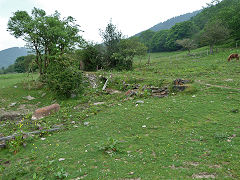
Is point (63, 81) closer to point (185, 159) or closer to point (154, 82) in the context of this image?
point (154, 82)

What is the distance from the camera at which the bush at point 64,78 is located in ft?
53.8

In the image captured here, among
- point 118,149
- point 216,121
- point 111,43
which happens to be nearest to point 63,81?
point 118,149

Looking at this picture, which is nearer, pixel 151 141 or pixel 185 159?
pixel 185 159

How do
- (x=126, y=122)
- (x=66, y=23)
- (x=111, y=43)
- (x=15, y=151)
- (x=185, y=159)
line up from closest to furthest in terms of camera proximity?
1. (x=185, y=159)
2. (x=15, y=151)
3. (x=126, y=122)
4. (x=66, y=23)
5. (x=111, y=43)

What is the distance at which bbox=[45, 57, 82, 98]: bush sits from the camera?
16.4 m

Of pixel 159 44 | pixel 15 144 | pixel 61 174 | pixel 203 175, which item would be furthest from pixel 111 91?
pixel 159 44

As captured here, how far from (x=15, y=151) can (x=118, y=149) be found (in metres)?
4.78

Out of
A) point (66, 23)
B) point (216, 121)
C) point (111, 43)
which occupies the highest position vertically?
point (66, 23)

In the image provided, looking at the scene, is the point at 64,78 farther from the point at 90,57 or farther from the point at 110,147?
the point at 90,57

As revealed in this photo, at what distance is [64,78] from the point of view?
16.5 m

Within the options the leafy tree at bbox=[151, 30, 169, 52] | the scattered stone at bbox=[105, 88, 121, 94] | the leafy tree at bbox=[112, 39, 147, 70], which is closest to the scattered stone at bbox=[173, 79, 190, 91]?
the scattered stone at bbox=[105, 88, 121, 94]

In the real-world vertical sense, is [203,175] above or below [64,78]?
below

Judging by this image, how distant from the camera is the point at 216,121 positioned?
7.84 meters

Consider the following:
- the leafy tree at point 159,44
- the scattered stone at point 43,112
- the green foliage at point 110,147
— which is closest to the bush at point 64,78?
the scattered stone at point 43,112
